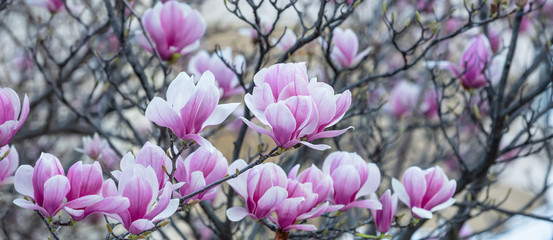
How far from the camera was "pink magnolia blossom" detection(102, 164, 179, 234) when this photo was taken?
0.78m

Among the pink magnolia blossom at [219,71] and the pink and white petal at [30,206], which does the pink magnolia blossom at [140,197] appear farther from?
the pink magnolia blossom at [219,71]

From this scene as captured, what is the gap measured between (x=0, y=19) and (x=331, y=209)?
2672 mm

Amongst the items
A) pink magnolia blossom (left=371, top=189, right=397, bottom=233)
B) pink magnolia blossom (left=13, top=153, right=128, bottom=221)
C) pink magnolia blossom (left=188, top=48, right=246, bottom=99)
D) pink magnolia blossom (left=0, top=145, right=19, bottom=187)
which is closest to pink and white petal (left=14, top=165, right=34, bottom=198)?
pink magnolia blossom (left=13, top=153, right=128, bottom=221)

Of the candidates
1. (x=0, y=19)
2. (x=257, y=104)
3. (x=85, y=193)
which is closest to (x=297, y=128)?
(x=257, y=104)

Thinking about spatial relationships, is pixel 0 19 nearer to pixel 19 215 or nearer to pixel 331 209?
pixel 19 215

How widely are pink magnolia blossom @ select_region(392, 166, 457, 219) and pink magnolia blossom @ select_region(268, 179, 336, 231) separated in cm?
23

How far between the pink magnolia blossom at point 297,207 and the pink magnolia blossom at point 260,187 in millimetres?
13

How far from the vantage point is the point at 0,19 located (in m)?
2.98

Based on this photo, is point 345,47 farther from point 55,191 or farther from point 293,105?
point 55,191

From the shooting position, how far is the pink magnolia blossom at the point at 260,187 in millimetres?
875

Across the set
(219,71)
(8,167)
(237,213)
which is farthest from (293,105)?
(219,71)

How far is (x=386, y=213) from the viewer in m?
1.06

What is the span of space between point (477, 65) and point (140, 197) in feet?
3.96

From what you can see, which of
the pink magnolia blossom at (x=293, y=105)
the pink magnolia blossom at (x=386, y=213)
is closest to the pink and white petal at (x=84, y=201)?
the pink magnolia blossom at (x=293, y=105)
